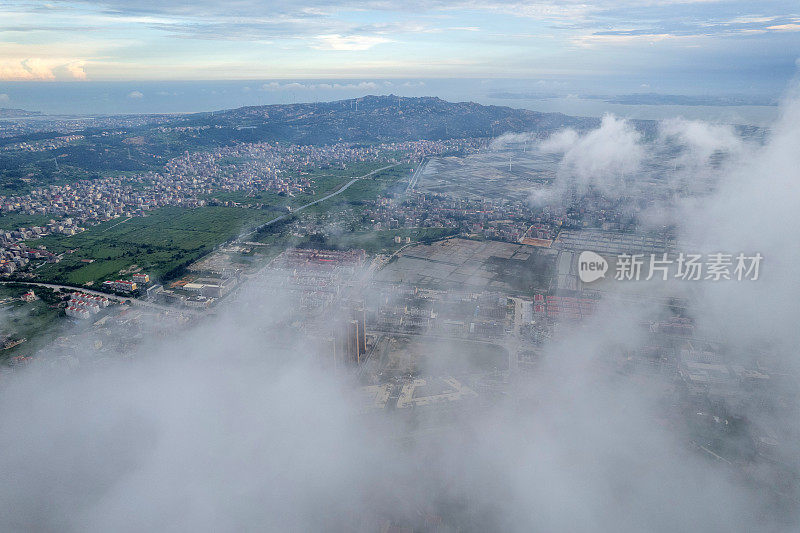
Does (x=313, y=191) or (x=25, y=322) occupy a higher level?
(x=313, y=191)

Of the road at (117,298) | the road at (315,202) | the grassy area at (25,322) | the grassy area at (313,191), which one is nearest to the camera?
the grassy area at (25,322)

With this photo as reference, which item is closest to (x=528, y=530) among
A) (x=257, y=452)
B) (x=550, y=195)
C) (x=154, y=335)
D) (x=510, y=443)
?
(x=510, y=443)

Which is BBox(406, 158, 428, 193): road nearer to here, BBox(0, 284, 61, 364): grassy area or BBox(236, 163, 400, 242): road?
BBox(236, 163, 400, 242): road

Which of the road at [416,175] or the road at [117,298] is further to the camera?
the road at [416,175]

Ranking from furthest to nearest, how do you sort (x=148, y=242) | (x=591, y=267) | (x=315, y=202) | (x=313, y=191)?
(x=313, y=191) < (x=315, y=202) < (x=148, y=242) < (x=591, y=267)

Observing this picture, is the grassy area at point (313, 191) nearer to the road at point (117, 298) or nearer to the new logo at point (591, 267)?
the road at point (117, 298)

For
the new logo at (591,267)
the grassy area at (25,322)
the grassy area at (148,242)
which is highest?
the new logo at (591,267)

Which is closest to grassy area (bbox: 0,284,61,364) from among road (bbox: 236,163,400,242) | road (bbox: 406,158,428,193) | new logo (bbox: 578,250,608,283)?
road (bbox: 236,163,400,242)

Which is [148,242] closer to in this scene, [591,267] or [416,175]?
[591,267]

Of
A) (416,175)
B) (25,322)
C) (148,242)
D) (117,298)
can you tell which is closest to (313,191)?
(416,175)

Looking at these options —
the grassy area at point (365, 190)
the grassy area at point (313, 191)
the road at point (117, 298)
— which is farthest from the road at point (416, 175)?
the road at point (117, 298)
